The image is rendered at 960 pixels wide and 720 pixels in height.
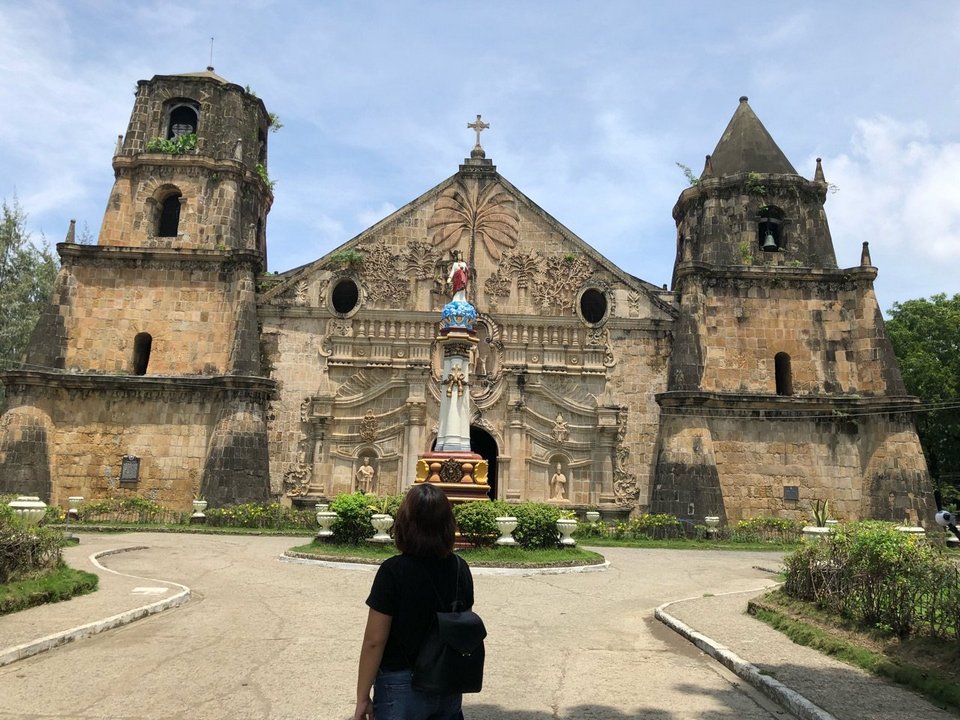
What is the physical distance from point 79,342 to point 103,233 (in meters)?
3.84

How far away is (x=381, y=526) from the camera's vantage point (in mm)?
14148

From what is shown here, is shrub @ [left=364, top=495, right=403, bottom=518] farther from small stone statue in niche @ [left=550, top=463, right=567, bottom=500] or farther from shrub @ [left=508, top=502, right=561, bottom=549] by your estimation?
small stone statue in niche @ [left=550, top=463, right=567, bottom=500]

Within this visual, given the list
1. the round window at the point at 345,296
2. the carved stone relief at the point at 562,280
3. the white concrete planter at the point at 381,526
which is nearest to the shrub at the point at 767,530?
the carved stone relief at the point at 562,280

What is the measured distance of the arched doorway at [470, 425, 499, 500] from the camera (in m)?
23.2

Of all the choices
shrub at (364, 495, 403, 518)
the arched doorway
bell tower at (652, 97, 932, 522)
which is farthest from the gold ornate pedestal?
bell tower at (652, 97, 932, 522)

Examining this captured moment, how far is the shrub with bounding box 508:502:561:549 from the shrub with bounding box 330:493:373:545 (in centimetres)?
283

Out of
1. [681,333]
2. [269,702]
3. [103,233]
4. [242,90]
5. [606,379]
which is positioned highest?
[242,90]

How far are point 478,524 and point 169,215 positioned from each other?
17.6 m

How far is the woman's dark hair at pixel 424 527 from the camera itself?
3.26m

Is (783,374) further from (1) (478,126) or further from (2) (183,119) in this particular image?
(2) (183,119)

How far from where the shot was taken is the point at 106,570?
11531 mm

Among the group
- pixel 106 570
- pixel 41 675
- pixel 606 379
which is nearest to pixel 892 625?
pixel 41 675

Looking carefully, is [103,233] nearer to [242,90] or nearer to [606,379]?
[242,90]

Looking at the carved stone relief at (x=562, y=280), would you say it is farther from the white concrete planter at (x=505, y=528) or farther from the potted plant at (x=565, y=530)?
the white concrete planter at (x=505, y=528)
